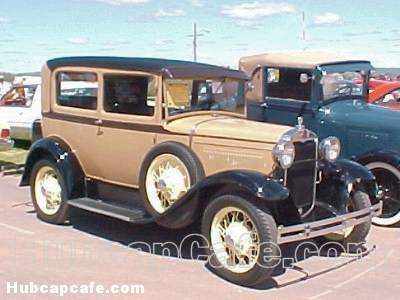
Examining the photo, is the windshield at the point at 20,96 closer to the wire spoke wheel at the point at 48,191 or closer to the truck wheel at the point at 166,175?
the wire spoke wheel at the point at 48,191

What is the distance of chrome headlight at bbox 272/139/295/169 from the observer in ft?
17.1

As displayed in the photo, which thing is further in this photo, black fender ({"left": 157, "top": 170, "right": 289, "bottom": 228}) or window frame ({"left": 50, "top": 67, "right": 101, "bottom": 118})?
window frame ({"left": 50, "top": 67, "right": 101, "bottom": 118})

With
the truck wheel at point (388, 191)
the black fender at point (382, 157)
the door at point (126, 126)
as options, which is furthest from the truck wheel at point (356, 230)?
the door at point (126, 126)

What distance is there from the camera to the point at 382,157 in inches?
293

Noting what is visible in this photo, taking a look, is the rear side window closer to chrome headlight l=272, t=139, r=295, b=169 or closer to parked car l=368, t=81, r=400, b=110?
chrome headlight l=272, t=139, r=295, b=169

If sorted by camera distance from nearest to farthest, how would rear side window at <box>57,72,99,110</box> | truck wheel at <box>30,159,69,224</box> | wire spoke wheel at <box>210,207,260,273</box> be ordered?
wire spoke wheel at <box>210,207,260,273</box>
rear side window at <box>57,72,99,110</box>
truck wheel at <box>30,159,69,224</box>

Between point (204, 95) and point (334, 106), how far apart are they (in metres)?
2.40

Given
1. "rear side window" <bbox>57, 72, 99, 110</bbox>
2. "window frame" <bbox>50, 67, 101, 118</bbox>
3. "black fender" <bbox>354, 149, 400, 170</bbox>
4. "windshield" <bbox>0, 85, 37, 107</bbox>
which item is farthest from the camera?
"windshield" <bbox>0, 85, 37, 107</bbox>

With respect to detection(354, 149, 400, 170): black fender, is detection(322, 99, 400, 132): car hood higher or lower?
higher

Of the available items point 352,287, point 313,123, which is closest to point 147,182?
point 352,287

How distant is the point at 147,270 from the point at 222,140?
4.40 feet

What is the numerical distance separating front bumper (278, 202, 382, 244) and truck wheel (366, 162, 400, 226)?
1.49 meters

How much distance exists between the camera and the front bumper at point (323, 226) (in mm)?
4984

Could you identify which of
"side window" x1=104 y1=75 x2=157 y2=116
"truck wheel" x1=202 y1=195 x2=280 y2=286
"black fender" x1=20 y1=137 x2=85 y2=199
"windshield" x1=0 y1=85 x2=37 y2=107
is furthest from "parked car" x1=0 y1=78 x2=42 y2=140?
"truck wheel" x1=202 y1=195 x2=280 y2=286
